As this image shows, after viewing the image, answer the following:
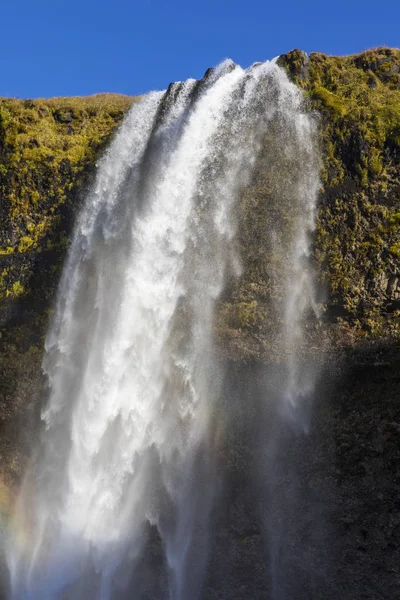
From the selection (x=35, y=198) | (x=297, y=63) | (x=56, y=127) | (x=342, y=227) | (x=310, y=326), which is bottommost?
(x=310, y=326)

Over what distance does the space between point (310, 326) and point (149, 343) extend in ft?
14.9

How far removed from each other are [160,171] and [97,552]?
10946 mm

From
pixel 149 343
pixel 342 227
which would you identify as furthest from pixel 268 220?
pixel 149 343

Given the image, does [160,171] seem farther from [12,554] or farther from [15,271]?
[12,554]

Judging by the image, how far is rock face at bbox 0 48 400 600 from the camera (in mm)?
13461

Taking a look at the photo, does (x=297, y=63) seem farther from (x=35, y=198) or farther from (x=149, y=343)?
(x=149, y=343)

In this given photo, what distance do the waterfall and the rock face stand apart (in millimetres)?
640

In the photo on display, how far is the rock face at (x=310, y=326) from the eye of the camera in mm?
13461

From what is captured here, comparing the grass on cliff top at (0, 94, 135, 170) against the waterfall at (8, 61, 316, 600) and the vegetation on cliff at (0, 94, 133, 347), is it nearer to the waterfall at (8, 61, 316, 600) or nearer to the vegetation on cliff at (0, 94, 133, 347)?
the vegetation on cliff at (0, 94, 133, 347)

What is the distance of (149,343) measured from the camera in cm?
1608

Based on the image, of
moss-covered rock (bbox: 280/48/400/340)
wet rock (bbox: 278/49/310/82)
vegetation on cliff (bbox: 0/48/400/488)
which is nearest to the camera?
moss-covered rock (bbox: 280/48/400/340)

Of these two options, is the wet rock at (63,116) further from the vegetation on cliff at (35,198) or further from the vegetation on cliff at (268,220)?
the vegetation on cliff at (268,220)

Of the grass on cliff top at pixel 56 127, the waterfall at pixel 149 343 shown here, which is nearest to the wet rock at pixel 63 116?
the grass on cliff top at pixel 56 127

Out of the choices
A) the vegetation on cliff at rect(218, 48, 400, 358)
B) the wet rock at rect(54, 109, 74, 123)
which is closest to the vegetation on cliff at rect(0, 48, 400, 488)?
the vegetation on cliff at rect(218, 48, 400, 358)
